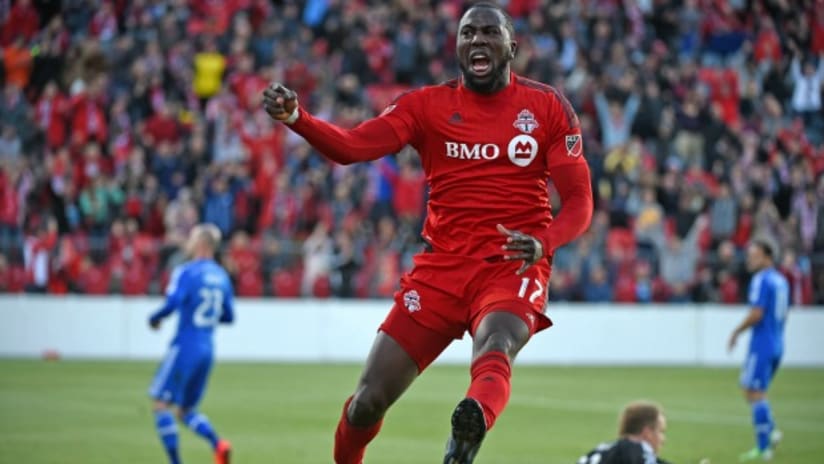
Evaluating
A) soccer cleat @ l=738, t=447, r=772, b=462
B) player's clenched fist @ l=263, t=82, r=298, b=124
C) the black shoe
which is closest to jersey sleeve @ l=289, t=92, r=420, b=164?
player's clenched fist @ l=263, t=82, r=298, b=124

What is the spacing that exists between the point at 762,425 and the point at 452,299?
24.7ft

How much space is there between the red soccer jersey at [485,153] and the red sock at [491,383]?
723mm

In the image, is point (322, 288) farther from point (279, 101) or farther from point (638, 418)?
point (279, 101)

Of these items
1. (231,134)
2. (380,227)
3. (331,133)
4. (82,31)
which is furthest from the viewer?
(82,31)

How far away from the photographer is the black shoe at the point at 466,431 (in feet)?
20.7

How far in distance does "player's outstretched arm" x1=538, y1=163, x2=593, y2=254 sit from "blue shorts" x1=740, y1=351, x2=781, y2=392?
7.63 meters

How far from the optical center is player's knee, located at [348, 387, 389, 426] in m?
7.28

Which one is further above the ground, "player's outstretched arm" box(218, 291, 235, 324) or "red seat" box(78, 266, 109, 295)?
"red seat" box(78, 266, 109, 295)

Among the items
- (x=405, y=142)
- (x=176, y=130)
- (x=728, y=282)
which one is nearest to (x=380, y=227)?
(x=176, y=130)

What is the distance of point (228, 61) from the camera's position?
26781 mm

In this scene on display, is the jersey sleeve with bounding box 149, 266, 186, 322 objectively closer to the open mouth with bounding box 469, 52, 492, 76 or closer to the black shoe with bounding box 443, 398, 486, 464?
the open mouth with bounding box 469, 52, 492, 76

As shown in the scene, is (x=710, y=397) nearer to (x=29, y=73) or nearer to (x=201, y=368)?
(x=201, y=368)

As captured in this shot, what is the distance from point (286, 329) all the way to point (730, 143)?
8904mm

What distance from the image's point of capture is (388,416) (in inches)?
673
